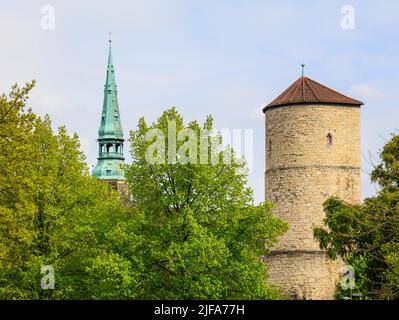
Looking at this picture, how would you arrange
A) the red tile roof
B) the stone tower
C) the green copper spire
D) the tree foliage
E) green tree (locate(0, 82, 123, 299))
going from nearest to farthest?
green tree (locate(0, 82, 123, 299))
the tree foliage
the stone tower
the red tile roof
the green copper spire

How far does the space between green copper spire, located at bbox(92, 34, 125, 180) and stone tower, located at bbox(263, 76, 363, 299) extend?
54.3 metres

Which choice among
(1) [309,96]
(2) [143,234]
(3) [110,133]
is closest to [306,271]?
(1) [309,96]

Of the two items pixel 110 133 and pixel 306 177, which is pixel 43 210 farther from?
pixel 110 133

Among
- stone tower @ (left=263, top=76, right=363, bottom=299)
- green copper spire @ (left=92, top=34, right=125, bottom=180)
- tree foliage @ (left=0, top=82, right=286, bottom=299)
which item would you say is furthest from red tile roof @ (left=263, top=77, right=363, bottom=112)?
Answer: green copper spire @ (left=92, top=34, right=125, bottom=180)

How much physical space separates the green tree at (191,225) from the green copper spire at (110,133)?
82524 mm

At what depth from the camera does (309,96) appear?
66.4 metres

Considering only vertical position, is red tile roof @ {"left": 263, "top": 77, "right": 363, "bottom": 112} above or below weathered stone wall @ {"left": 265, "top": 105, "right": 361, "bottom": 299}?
above

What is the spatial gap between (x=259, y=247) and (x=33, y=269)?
615cm

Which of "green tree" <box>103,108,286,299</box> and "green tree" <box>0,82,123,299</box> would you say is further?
"green tree" <box>103,108,286,299</box>

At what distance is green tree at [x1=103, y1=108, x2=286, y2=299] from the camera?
33781mm

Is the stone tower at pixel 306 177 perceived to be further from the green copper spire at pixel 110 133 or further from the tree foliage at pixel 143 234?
the green copper spire at pixel 110 133

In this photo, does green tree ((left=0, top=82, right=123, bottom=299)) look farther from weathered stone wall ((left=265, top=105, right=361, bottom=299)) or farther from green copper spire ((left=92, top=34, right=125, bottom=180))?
green copper spire ((left=92, top=34, right=125, bottom=180))

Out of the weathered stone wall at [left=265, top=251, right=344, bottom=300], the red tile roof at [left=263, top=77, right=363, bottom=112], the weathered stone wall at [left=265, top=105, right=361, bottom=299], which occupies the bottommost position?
the weathered stone wall at [left=265, top=251, right=344, bottom=300]
